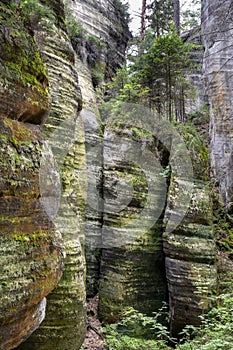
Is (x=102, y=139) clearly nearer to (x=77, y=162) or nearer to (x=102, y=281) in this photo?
(x=77, y=162)

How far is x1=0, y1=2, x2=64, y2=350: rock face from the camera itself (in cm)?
270

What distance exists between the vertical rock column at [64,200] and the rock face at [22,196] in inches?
69.2

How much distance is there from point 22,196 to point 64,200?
8.07 feet

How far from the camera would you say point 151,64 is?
912cm

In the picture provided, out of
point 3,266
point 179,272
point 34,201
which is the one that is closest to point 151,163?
point 179,272

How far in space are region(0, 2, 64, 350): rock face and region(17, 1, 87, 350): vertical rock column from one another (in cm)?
176

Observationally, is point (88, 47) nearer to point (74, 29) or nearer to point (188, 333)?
point (74, 29)

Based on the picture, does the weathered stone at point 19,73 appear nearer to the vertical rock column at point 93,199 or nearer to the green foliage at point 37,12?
the green foliage at point 37,12

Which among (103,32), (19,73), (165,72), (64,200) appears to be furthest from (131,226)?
(103,32)

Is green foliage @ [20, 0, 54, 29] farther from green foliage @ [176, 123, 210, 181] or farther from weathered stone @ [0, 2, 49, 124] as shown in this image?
green foliage @ [176, 123, 210, 181]

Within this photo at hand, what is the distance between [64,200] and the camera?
5.42 meters

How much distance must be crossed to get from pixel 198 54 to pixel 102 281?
13680 mm

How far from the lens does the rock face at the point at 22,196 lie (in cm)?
270

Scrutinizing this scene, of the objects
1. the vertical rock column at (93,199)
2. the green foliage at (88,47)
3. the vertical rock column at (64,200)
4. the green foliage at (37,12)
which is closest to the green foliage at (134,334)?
the vertical rock column at (64,200)
